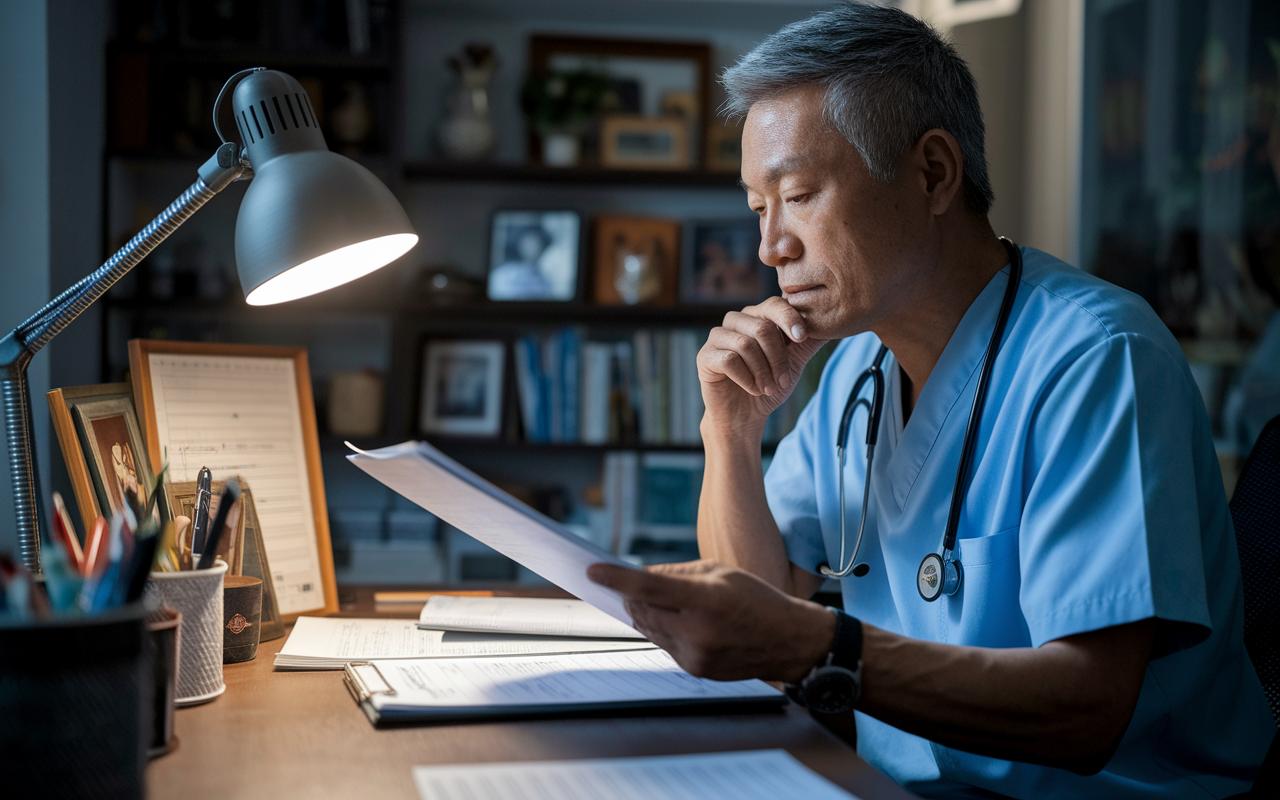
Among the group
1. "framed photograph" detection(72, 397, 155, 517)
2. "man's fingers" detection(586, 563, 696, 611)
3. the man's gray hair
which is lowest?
"man's fingers" detection(586, 563, 696, 611)

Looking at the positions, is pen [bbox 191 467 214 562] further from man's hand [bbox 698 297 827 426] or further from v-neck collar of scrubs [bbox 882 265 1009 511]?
v-neck collar of scrubs [bbox 882 265 1009 511]

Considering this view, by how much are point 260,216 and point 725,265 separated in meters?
2.09

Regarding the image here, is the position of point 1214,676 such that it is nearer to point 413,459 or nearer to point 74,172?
point 413,459

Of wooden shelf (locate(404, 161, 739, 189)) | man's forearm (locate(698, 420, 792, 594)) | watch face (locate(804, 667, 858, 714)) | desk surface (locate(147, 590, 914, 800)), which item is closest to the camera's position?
desk surface (locate(147, 590, 914, 800))

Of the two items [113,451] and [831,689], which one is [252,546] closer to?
[113,451]

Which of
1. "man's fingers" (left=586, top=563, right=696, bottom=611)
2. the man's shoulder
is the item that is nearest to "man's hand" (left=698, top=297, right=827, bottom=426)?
the man's shoulder

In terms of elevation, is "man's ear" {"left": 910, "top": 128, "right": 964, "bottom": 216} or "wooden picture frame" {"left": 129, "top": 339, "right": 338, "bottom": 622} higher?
"man's ear" {"left": 910, "top": 128, "right": 964, "bottom": 216}

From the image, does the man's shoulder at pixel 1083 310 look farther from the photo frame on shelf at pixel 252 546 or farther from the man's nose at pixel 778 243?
the photo frame on shelf at pixel 252 546

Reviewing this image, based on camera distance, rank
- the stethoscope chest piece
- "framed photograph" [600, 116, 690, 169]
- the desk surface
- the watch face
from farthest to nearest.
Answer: "framed photograph" [600, 116, 690, 169] → the stethoscope chest piece → the watch face → the desk surface

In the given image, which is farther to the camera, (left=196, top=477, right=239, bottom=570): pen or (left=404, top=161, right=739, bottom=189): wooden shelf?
(left=404, top=161, right=739, bottom=189): wooden shelf

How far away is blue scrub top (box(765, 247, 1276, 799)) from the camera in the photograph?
0.76 meters

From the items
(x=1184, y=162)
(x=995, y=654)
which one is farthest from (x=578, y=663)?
(x=1184, y=162)

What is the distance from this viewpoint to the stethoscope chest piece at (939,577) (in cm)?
91

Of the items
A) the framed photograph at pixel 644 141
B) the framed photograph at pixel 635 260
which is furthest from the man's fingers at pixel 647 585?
the framed photograph at pixel 644 141
